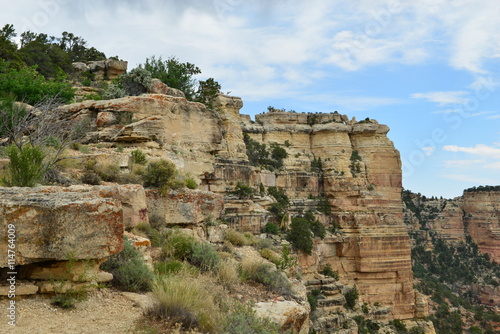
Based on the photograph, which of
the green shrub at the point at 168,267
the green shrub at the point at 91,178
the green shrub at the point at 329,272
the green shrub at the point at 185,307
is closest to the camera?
the green shrub at the point at 185,307

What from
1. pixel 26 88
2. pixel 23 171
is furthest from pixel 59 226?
pixel 26 88

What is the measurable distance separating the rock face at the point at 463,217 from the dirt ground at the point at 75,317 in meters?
58.8

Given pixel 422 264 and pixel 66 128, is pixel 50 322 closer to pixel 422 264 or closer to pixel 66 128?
pixel 66 128

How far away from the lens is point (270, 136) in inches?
1646

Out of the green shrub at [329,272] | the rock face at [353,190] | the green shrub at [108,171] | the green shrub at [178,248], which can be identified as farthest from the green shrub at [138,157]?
the green shrub at [329,272]

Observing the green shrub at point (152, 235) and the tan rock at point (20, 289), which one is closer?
the tan rock at point (20, 289)

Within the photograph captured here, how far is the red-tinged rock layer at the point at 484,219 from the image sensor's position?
60500 mm

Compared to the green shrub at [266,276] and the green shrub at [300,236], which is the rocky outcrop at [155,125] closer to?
the green shrub at [266,276]

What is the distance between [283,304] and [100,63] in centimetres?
2845

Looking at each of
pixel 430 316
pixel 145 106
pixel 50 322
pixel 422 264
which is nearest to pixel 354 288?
pixel 430 316

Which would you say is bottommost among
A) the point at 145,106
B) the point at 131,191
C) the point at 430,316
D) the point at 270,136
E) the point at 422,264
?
the point at 430,316

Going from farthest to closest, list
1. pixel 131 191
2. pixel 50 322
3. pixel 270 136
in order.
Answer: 1. pixel 270 136
2. pixel 131 191
3. pixel 50 322

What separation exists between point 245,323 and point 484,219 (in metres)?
69.0

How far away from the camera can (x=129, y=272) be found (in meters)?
5.57
